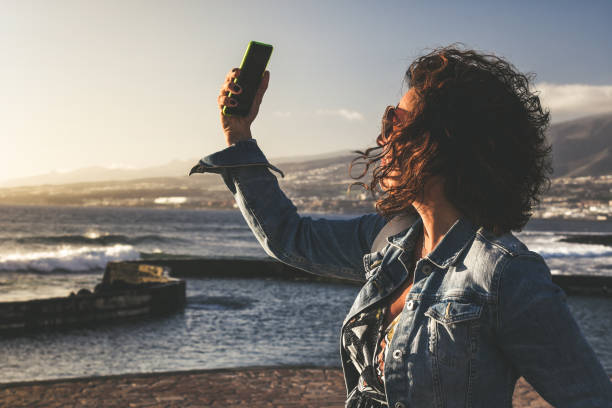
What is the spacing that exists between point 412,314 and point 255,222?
1.87ft

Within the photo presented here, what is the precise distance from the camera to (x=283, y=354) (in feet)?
33.8

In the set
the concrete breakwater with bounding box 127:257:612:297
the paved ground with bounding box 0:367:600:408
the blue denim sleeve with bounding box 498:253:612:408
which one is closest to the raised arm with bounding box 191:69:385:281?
the blue denim sleeve with bounding box 498:253:612:408

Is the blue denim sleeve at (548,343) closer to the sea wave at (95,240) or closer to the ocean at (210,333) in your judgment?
the ocean at (210,333)

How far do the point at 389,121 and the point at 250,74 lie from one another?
0.41m

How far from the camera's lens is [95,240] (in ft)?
188

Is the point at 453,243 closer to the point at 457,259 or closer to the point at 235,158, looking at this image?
the point at 457,259

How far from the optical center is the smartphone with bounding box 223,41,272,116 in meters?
1.47

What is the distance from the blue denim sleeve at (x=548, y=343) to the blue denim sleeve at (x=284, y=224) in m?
0.62

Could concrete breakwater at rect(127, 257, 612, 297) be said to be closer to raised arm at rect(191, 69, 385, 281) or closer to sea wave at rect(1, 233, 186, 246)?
raised arm at rect(191, 69, 385, 281)

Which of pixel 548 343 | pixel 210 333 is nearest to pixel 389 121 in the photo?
pixel 548 343

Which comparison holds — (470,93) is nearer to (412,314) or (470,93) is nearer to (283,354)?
(412,314)

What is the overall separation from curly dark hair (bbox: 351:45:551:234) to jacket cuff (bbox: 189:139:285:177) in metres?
0.42

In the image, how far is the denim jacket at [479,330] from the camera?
3.32 feet

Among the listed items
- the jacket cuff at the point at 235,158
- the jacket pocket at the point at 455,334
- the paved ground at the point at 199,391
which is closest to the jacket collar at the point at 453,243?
the jacket pocket at the point at 455,334
